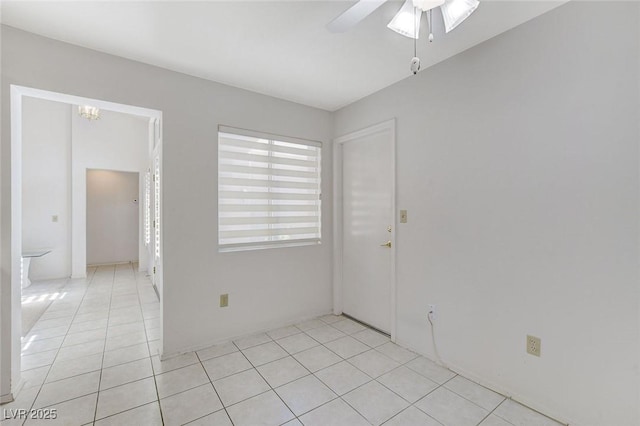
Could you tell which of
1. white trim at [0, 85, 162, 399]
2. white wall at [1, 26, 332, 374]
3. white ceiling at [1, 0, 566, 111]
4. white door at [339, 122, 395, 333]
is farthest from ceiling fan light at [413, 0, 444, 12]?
white trim at [0, 85, 162, 399]

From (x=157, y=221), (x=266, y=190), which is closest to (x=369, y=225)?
(x=266, y=190)

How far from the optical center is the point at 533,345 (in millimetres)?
1738

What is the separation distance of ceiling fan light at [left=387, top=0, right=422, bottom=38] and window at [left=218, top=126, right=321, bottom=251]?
1712 mm

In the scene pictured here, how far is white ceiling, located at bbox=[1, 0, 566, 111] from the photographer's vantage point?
1.63 metres

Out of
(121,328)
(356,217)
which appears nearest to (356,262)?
(356,217)

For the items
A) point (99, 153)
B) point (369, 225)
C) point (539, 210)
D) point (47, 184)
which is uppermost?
point (99, 153)

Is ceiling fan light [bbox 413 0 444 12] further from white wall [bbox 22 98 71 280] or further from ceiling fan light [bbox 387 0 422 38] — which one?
white wall [bbox 22 98 71 280]

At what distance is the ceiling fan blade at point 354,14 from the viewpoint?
1208 millimetres

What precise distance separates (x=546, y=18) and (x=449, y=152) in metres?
0.94

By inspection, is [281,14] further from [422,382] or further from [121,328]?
[121,328]

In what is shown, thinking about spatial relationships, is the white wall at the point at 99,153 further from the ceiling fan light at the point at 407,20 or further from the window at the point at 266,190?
the ceiling fan light at the point at 407,20

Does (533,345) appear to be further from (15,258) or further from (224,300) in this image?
(15,258)

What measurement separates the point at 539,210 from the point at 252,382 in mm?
2279

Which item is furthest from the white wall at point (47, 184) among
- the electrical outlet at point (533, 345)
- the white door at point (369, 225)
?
the electrical outlet at point (533, 345)
